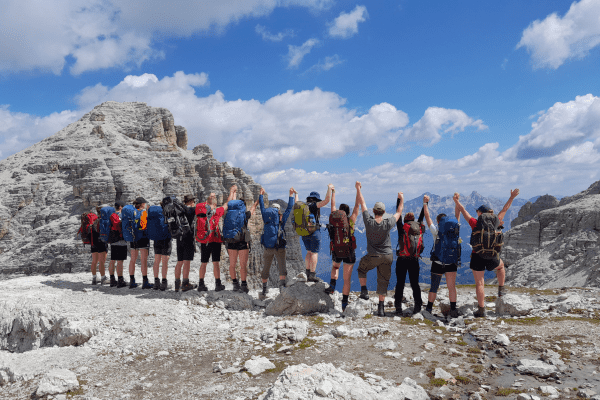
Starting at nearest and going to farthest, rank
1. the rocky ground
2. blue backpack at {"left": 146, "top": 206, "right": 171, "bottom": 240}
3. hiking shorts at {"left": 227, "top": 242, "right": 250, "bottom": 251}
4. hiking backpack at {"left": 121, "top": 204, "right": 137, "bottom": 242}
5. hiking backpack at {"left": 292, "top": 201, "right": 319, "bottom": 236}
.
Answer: the rocky ground, hiking backpack at {"left": 292, "top": 201, "right": 319, "bottom": 236}, hiking shorts at {"left": 227, "top": 242, "right": 250, "bottom": 251}, blue backpack at {"left": 146, "top": 206, "right": 171, "bottom": 240}, hiking backpack at {"left": 121, "top": 204, "right": 137, "bottom": 242}

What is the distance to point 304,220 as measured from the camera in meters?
11.0

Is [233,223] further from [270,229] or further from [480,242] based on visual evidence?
[480,242]

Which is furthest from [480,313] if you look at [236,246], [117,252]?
[117,252]

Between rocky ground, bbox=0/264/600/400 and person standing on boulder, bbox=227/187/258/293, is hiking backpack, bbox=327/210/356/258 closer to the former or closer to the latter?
rocky ground, bbox=0/264/600/400

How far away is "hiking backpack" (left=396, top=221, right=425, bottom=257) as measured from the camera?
973 centimetres

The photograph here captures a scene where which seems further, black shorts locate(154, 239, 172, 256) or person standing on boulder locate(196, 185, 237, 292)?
black shorts locate(154, 239, 172, 256)

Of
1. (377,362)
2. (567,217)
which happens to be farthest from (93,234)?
(567,217)

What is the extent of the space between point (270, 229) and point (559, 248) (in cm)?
4974

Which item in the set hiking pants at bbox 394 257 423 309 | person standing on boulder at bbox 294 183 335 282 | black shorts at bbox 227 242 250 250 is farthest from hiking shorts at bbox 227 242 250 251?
hiking pants at bbox 394 257 423 309

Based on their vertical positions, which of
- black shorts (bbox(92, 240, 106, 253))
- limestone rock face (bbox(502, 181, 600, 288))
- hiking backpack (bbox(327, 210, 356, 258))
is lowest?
limestone rock face (bbox(502, 181, 600, 288))

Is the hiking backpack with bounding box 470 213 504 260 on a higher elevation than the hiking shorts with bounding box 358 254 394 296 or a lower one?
higher

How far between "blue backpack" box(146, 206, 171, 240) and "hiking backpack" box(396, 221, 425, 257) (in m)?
7.94

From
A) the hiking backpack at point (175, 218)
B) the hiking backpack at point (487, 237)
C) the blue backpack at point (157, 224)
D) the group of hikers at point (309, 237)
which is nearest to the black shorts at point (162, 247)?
the group of hikers at point (309, 237)

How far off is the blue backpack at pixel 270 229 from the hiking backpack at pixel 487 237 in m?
6.01
